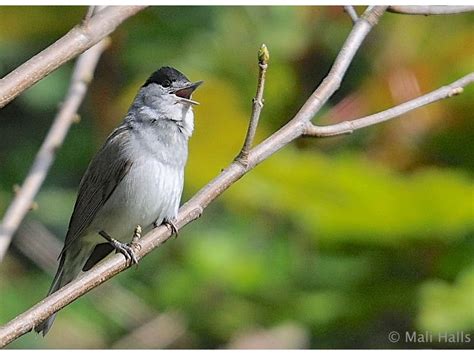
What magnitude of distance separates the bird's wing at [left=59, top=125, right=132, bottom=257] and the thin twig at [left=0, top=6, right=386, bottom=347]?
1.80ft

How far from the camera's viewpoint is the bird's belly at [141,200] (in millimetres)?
2242

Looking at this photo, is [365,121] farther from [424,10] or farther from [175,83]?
[175,83]

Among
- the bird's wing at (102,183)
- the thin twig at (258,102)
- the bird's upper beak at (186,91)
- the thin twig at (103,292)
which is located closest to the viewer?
the thin twig at (258,102)

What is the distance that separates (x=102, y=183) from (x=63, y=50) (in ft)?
3.41

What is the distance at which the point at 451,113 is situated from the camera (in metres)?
2.88

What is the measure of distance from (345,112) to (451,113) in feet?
1.15

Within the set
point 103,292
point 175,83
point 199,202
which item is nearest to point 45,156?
point 199,202

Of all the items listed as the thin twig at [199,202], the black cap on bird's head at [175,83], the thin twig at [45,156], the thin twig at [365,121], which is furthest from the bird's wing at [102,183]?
the thin twig at [365,121]

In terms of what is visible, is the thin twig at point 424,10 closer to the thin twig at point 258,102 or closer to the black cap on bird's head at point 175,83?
the thin twig at point 258,102

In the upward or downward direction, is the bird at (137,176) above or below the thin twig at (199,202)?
above

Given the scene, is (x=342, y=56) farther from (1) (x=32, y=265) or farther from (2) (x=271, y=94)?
(1) (x=32, y=265)

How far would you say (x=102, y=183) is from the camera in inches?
92.7

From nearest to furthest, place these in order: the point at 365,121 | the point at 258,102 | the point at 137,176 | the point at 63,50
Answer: the point at 63,50, the point at 258,102, the point at 365,121, the point at 137,176

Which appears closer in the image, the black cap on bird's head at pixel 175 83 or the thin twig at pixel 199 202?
the thin twig at pixel 199 202
